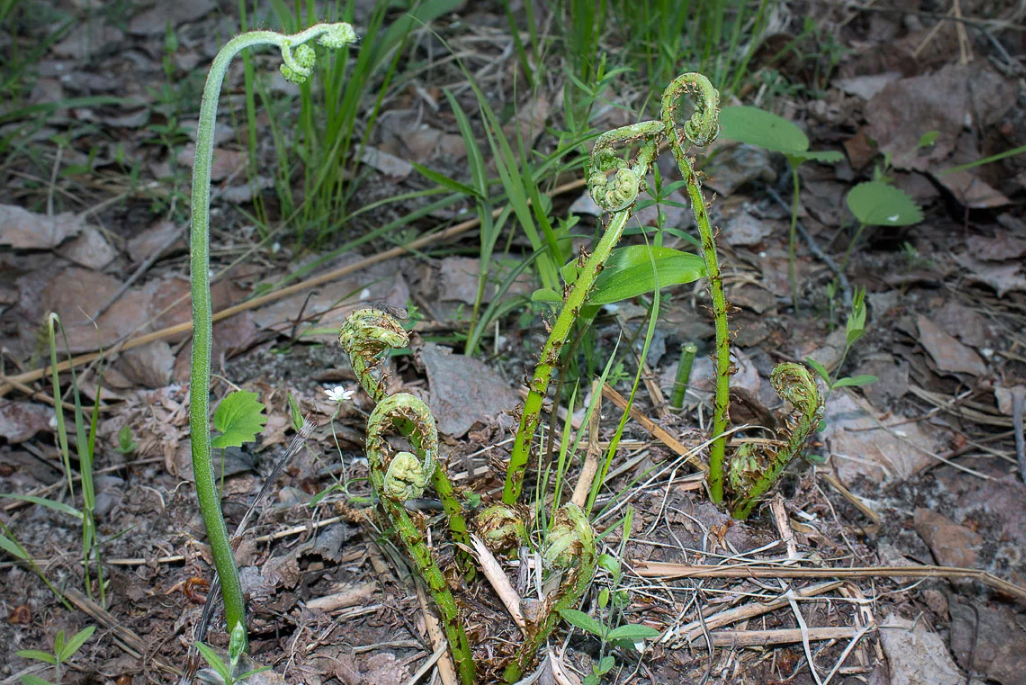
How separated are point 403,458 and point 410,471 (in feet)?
0.08

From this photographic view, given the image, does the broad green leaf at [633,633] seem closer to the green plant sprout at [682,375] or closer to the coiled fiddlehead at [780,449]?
the coiled fiddlehead at [780,449]

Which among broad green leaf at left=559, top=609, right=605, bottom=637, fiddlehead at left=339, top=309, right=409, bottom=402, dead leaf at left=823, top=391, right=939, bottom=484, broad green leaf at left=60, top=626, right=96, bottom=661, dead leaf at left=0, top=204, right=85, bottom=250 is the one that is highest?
fiddlehead at left=339, top=309, right=409, bottom=402

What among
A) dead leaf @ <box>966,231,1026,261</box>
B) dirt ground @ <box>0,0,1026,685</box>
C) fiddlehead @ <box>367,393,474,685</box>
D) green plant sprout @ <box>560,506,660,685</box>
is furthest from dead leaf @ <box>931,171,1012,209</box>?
fiddlehead @ <box>367,393,474,685</box>

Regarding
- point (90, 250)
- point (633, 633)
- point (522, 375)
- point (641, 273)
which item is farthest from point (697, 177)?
point (90, 250)

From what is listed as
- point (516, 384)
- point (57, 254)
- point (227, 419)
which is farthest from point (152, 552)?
point (57, 254)

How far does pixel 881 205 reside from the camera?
2.56 metres

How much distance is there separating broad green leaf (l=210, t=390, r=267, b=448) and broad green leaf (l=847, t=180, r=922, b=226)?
1964mm

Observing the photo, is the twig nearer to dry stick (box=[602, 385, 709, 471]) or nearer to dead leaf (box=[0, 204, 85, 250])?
dry stick (box=[602, 385, 709, 471])

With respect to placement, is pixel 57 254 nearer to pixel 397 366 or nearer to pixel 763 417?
pixel 397 366

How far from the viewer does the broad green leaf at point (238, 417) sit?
1.63 meters

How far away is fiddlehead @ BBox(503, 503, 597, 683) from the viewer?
1293 millimetres

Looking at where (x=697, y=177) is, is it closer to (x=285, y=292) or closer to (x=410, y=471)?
(x=410, y=471)

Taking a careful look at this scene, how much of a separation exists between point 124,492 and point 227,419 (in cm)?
59

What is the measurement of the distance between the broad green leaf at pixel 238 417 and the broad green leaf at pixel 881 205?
6.44 ft
